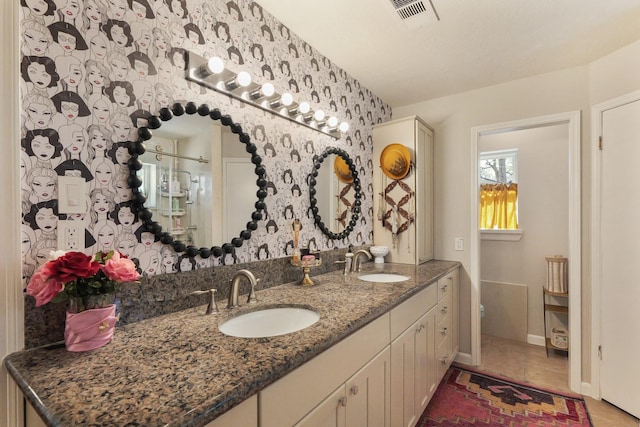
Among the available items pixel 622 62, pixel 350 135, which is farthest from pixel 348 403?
pixel 622 62

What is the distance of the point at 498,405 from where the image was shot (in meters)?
2.04

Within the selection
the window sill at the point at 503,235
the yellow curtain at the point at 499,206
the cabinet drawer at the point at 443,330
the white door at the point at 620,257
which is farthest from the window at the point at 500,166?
the cabinet drawer at the point at 443,330

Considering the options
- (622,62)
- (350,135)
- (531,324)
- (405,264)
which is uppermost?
(622,62)

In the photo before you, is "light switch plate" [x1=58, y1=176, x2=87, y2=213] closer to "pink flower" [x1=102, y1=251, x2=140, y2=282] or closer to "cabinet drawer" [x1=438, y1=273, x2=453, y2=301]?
"pink flower" [x1=102, y1=251, x2=140, y2=282]

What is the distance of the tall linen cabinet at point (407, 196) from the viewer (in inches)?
99.0

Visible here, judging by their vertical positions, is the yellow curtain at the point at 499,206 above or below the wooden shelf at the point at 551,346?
above

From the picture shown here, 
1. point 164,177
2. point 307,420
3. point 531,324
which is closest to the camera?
point 307,420

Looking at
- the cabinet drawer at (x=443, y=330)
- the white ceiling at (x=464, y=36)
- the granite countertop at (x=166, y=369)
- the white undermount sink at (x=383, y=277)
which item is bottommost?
the cabinet drawer at (x=443, y=330)

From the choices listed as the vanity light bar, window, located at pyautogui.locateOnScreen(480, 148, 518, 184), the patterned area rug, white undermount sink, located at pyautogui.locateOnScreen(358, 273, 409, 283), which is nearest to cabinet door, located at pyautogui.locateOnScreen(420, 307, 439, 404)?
the patterned area rug

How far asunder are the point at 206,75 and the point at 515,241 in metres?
3.25

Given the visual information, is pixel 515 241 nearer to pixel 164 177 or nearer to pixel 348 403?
pixel 348 403

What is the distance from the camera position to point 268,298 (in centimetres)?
145

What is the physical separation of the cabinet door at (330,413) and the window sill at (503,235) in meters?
2.82

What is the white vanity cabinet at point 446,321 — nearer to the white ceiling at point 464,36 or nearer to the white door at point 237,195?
the white door at point 237,195
